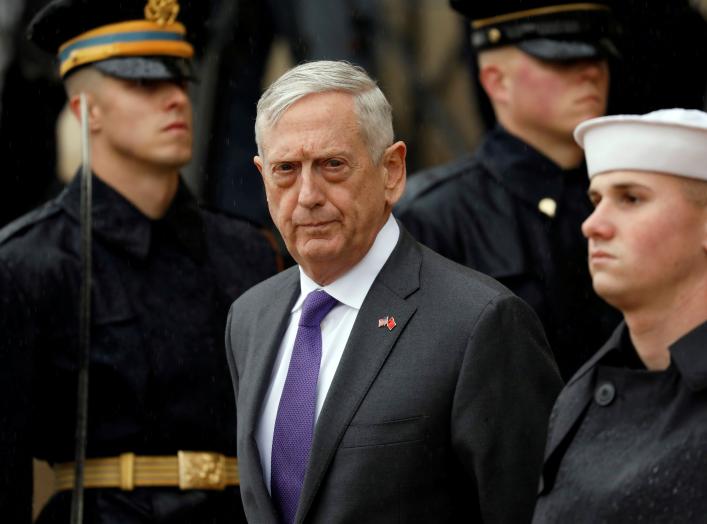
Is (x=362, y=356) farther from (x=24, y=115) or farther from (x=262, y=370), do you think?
(x=24, y=115)

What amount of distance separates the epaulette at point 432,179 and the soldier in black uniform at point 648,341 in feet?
7.86

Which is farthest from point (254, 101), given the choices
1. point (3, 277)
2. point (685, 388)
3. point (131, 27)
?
point (685, 388)

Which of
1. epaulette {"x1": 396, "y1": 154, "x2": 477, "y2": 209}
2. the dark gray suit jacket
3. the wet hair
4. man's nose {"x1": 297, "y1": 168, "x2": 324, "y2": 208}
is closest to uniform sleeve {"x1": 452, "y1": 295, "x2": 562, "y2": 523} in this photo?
the dark gray suit jacket

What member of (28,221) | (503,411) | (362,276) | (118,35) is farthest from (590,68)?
(503,411)

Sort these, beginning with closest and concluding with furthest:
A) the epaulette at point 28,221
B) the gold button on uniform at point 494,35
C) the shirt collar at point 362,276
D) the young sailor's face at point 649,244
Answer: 1. the young sailor's face at point 649,244
2. the shirt collar at point 362,276
3. the epaulette at point 28,221
4. the gold button on uniform at point 494,35

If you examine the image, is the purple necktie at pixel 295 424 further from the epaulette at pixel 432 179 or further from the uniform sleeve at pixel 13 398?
the epaulette at pixel 432 179

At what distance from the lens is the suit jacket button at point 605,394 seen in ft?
11.9

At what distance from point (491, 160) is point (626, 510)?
2772 mm

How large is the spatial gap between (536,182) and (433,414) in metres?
2.15

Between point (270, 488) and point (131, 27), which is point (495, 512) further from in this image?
point (131, 27)

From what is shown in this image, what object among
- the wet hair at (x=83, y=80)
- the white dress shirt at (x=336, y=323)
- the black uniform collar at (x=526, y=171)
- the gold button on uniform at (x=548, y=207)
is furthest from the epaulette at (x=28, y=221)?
→ the white dress shirt at (x=336, y=323)

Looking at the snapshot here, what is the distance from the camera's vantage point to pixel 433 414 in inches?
156

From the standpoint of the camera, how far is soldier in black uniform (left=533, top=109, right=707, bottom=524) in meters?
3.41

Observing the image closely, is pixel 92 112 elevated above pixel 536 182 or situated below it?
above
